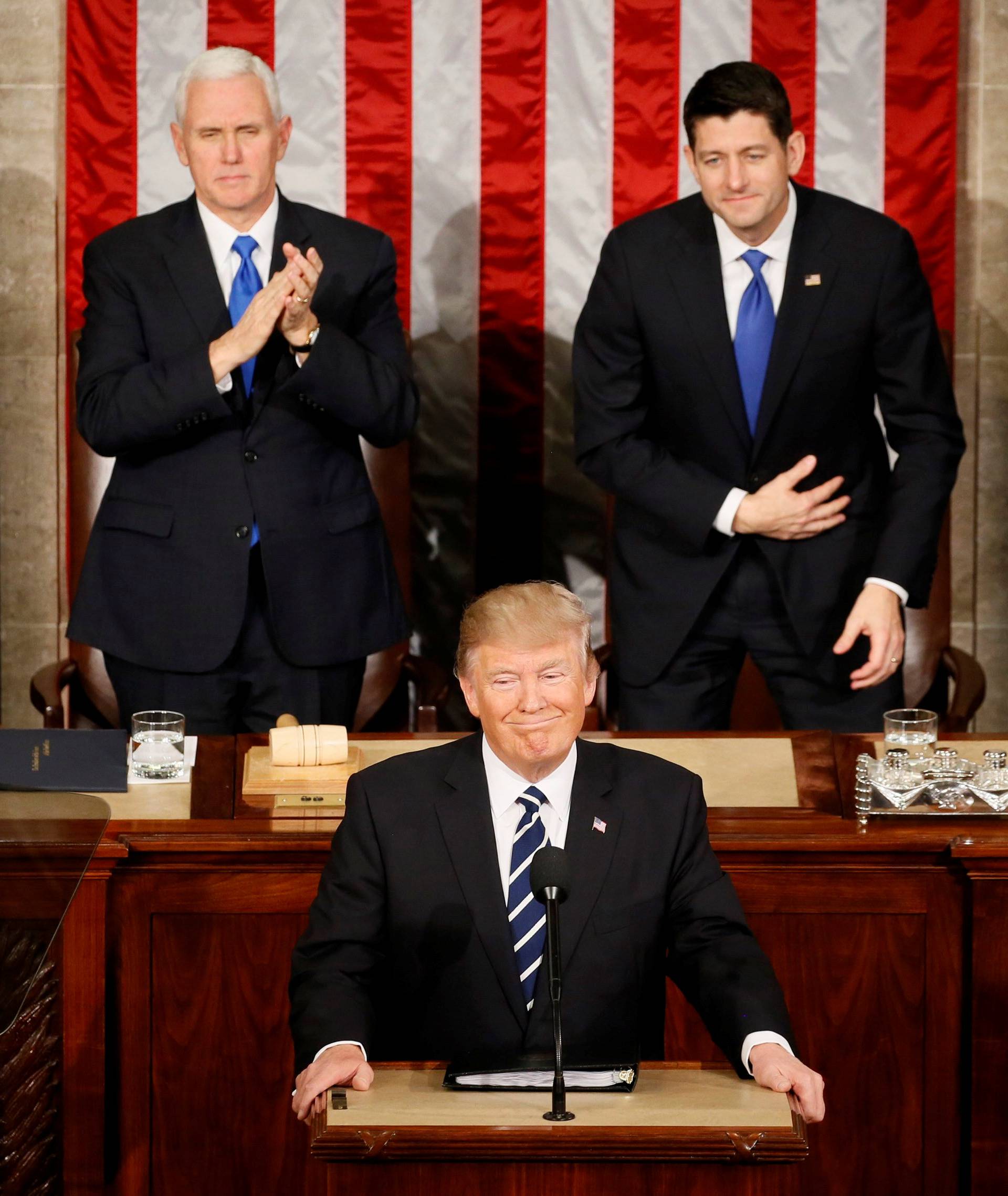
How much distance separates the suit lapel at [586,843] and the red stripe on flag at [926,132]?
275cm

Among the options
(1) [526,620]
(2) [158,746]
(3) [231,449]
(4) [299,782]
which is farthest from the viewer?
(3) [231,449]

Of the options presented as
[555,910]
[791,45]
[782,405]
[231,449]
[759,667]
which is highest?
[791,45]

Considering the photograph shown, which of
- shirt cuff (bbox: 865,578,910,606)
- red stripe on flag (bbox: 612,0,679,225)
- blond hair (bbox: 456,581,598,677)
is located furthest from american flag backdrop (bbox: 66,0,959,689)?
blond hair (bbox: 456,581,598,677)

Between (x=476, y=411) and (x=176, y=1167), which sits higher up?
(x=476, y=411)

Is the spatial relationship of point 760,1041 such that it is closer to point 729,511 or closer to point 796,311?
point 729,511

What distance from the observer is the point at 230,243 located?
402cm

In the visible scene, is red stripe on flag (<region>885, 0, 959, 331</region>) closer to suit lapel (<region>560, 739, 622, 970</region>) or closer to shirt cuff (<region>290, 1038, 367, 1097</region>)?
Answer: suit lapel (<region>560, 739, 622, 970</region>)

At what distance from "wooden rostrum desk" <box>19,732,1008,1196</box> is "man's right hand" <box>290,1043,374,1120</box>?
0.77m

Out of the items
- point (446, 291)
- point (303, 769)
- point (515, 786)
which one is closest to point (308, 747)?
point (303, 769)

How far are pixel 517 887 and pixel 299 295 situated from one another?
164 cm

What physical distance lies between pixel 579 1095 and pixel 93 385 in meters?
2.25

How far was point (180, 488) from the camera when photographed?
156 inches

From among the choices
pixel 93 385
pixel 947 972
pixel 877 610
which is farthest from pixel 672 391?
pixel 947 972

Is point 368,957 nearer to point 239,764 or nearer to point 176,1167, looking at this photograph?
point 176,1167
